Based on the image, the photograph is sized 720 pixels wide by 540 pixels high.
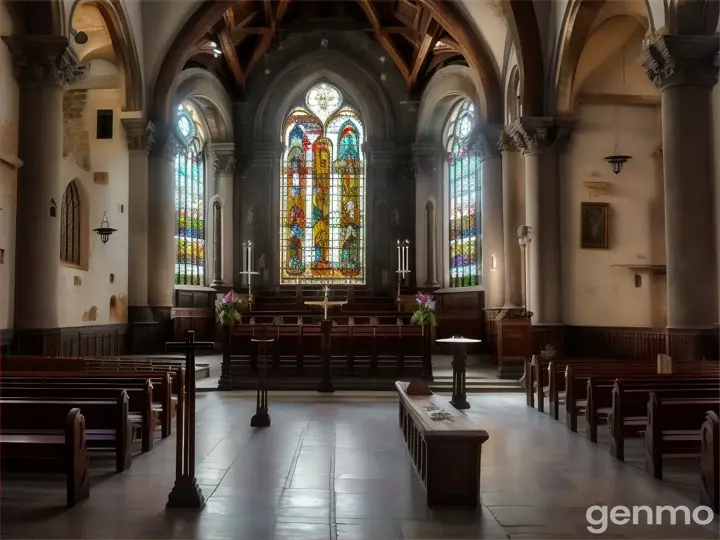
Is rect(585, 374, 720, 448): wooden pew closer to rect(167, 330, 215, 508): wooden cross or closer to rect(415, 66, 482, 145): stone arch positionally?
rect(167, 330, 215, 508): wooden cross

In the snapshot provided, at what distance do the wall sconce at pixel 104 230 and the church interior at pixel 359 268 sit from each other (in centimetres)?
12

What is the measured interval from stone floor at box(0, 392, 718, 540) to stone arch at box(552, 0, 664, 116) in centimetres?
916

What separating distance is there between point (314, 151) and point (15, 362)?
15834mm

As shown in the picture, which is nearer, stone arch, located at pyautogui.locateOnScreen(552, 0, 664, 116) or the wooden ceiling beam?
stone arch, located at pyautogui.locateOnScreen(552, 0, 664, 116)

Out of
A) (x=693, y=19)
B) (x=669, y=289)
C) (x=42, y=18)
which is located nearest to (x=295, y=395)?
(x=669, y=289)

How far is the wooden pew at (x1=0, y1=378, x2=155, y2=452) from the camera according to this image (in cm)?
630

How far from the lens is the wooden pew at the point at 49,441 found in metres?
4.96

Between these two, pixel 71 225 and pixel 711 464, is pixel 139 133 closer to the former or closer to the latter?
pixel 71 225

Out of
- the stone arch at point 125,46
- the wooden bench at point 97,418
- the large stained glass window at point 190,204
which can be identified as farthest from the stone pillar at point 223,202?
the wooden bench at point 97,418

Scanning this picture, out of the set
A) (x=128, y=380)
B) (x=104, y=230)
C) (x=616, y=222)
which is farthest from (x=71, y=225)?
(x=616, y=222)

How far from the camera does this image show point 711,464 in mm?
4871

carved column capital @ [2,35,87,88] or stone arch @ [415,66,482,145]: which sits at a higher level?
stone arch @ [415,66,482,145]

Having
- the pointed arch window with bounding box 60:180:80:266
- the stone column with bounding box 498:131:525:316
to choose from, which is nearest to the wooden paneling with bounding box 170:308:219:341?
the pointed arch window with bounding box 60:180:80:266

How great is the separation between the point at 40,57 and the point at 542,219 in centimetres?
1066
